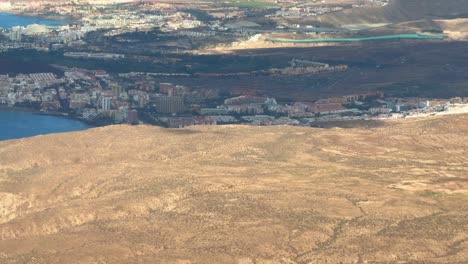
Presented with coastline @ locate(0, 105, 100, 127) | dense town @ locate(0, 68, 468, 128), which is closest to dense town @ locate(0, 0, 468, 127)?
dense town @ locate(0, 68, 468, 128)

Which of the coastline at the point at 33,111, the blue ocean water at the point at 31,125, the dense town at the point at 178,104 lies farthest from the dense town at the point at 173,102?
Result: the blue ocean water at the point at 31,125

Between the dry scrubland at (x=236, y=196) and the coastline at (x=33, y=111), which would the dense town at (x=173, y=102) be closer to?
the coastline at (x=33, y=111)

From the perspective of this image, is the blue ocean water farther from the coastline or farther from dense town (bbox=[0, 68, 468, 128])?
dense town (bbox=[0, 68, 468, 128])

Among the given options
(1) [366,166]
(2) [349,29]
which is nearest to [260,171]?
(1) [366,166]

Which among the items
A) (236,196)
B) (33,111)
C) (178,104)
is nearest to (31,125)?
(33,111)

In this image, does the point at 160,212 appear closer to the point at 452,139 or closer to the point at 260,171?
the point at 260,171

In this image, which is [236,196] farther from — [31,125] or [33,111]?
[33,111]
